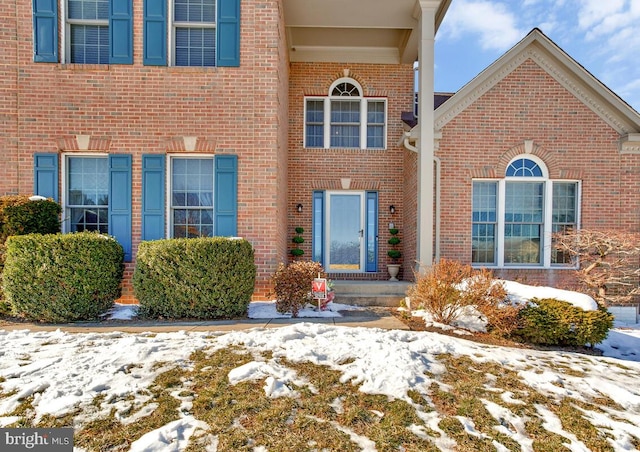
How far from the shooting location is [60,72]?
6.93 m

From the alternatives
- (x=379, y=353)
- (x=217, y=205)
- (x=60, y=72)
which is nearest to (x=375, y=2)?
(x=217, y=205)

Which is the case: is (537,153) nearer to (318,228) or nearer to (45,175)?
(318,228)

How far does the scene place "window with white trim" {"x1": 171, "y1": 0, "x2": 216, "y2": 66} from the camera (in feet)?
23.2

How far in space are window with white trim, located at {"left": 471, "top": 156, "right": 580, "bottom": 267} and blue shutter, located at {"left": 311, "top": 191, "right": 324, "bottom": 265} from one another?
12.3ft

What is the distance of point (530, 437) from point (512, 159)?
22.9ft

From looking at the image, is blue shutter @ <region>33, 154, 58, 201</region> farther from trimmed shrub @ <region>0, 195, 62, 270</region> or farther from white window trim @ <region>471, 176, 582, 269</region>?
white window trim @ <region>471, 176, 582, 269</region>

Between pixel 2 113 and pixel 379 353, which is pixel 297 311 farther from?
pixel 2 113

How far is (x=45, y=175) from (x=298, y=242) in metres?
5.53

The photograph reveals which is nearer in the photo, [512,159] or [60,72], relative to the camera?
[60,72]

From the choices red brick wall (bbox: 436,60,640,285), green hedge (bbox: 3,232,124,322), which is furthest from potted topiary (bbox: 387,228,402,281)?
green hedge (bbox: 3,232,124,322)

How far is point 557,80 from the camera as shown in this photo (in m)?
8.16

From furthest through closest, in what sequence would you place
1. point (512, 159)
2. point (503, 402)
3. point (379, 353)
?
point (512, 159)
point (379, 353)
point (503, 402)

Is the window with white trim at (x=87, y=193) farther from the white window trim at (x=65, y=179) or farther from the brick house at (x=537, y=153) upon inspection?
the brick house at (x=537, y=153)

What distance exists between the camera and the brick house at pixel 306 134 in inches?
274
